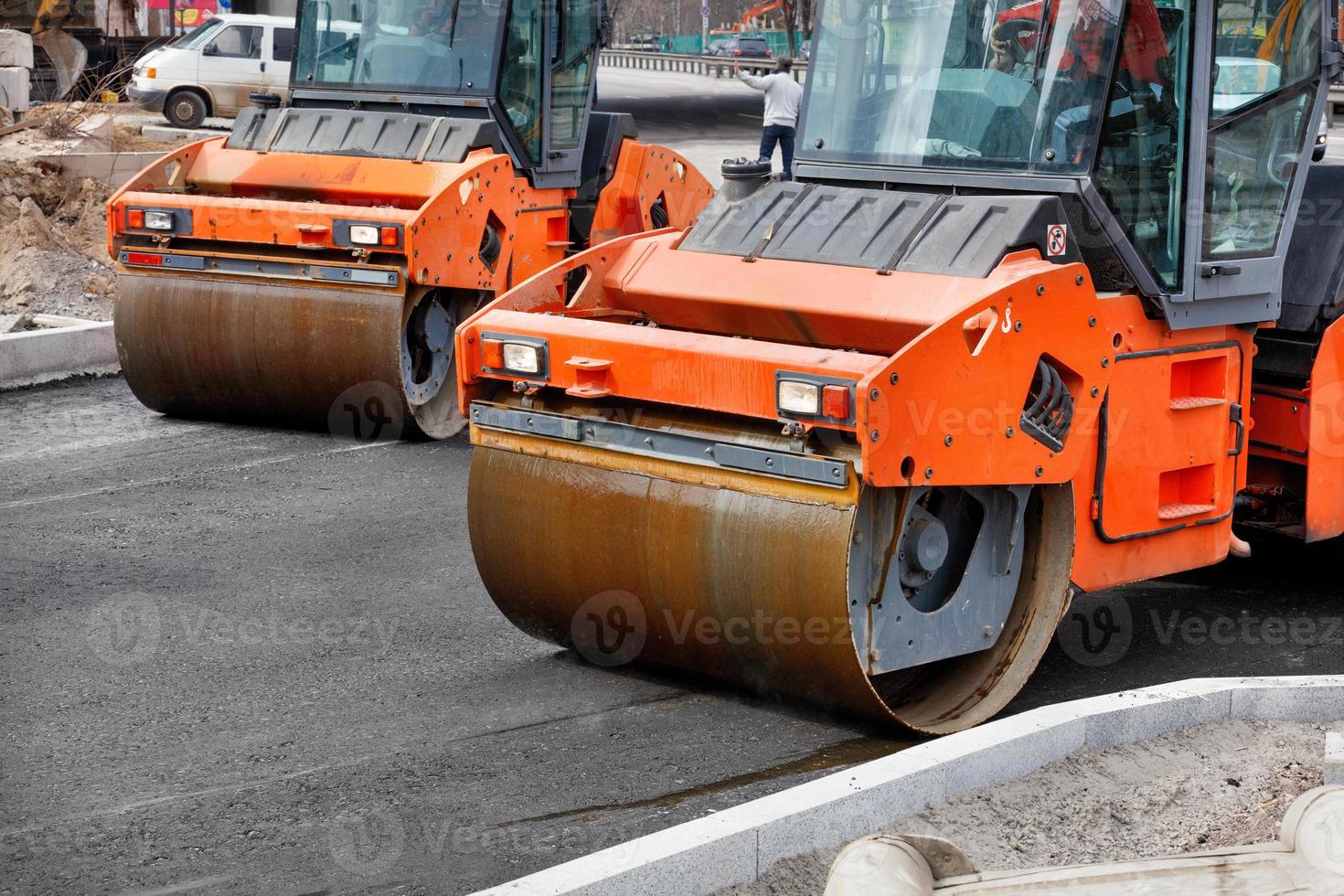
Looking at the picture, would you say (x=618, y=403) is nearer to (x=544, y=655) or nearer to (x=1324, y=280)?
(x=544, y=655)

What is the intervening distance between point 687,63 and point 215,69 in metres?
38.6

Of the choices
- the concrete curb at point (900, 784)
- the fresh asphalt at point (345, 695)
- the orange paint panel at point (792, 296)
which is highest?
the orange paint panel at point (792, 296)

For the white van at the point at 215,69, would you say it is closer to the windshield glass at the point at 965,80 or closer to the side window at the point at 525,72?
the side window at the point at 525,72

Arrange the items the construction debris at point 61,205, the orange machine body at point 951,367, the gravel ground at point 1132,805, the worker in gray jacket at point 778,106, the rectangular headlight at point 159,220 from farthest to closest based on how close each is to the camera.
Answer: the worker in gray jacket at point 778,106, the construction debris at point 61,205, the rectangular headlight at point 159,220, the orange machine body at point 951,367, the gravel ground at point 1132,805

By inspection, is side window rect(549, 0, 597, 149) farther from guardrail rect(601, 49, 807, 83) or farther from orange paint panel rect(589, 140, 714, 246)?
guardrail rect(601, 49, 807, 83)

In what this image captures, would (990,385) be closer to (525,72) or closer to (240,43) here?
(525,72)

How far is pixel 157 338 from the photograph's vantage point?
9664 millimetres

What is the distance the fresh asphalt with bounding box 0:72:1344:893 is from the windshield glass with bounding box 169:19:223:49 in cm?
1950

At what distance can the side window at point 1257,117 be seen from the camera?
19.1 ft

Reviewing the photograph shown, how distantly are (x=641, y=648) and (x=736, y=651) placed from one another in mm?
438

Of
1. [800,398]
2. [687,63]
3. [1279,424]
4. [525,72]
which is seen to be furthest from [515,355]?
[687,63]

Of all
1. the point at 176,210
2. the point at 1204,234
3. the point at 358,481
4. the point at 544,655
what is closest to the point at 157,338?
the point at 176,210

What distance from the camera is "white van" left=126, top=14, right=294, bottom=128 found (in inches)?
1048

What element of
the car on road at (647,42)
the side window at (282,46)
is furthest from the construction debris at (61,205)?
the car on road at (647,42)
